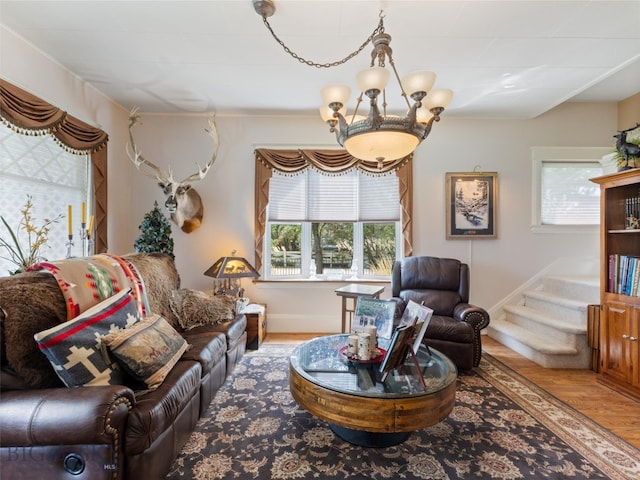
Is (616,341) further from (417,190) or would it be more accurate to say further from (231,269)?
(231,269)

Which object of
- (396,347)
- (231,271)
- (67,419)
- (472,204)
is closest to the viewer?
(67,419)

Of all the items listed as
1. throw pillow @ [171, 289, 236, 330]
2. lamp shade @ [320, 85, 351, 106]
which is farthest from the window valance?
lamp shade @ [320, 85, 351, 106]

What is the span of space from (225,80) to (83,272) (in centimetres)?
233

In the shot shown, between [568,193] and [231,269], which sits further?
[568,193]

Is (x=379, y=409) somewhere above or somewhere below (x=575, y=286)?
below

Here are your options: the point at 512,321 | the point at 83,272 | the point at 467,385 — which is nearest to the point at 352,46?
the point at 83,272

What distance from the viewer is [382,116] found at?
81.0 inches

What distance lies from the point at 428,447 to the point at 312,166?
→ 320cm

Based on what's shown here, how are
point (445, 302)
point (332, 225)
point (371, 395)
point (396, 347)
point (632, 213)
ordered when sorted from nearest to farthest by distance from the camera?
A: point (371, 395) → point (396, 347) → point (632, 213) → point (445, 302) → point (332, 225)

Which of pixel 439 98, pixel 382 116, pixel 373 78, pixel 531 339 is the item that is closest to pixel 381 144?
pixel 382 116

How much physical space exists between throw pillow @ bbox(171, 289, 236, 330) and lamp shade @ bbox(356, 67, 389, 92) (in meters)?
2.20

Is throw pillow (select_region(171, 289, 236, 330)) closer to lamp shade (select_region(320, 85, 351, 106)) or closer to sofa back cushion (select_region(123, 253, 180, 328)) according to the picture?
sofa back cushion (select_region(123, 253, 180, 328))

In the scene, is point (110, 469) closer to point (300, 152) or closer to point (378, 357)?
point (378, 357)

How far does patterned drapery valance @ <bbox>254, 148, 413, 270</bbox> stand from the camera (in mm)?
3971
